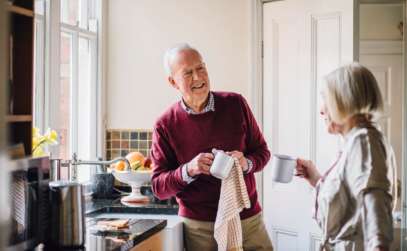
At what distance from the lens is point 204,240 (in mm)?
2338

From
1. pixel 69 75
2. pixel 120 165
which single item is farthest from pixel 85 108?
pixel 120 165

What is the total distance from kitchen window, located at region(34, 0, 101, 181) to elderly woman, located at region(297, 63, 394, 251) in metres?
1.76

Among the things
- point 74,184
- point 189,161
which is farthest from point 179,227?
point 74,184

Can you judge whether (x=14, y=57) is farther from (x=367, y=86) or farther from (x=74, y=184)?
(x=367, y=86)

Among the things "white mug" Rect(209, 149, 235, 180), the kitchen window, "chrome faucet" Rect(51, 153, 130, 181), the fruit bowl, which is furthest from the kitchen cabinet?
the fruit bowl

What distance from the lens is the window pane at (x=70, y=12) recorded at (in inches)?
125

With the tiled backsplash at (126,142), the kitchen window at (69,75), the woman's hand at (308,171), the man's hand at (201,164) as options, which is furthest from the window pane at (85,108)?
the woman's hand at (308,171)

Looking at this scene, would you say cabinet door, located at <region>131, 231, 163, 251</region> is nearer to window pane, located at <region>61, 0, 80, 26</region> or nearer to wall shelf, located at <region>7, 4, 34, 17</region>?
wall shelf, located at <region>7, 4, 34, 17</region>

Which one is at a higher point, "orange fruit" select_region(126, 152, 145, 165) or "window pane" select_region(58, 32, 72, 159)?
"window pane" select_region(58, 32, 72, 159)

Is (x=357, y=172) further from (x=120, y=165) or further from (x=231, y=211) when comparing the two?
(x=120, y=165)

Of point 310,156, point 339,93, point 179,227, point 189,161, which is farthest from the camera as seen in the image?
point 310,156

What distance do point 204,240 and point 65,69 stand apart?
4.71 ft

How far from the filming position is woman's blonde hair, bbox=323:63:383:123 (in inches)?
56.4

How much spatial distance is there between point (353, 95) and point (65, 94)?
213 centimetres
